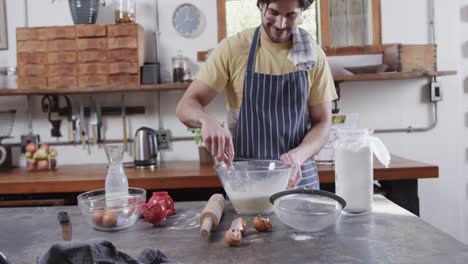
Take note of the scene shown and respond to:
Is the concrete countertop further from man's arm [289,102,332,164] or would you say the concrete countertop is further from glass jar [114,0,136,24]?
glass jar [114,0,136,24]

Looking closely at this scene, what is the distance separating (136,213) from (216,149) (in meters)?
0.31

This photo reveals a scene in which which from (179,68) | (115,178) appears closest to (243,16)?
(179,68)

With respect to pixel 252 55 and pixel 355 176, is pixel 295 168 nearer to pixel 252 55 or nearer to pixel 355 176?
pixel 355 176

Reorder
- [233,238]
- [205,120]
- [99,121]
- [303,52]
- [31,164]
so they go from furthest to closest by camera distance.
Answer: [99,121] → [31,164] → [303,52] → [205,120] → [233,238]

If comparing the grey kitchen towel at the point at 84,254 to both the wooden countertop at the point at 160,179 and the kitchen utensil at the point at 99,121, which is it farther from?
the kitchen utensil at the point at 99,121

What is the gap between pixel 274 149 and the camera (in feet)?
6.16

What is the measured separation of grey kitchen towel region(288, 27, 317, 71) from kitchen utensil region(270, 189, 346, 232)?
2.43ft

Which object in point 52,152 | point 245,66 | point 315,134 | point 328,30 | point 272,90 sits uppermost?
point 328,30

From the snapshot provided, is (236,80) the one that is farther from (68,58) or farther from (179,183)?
(68,58)

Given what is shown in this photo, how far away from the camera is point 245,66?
185 cm

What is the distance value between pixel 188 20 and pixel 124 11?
1.38 ft

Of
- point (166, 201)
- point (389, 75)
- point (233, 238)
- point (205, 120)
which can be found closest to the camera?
point (233, 238)

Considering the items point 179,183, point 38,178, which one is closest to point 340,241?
point 179,183

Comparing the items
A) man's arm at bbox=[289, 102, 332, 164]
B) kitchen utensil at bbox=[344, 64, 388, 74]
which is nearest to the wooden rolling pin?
man's arm at bbox=[289, 102, 332, 164]
